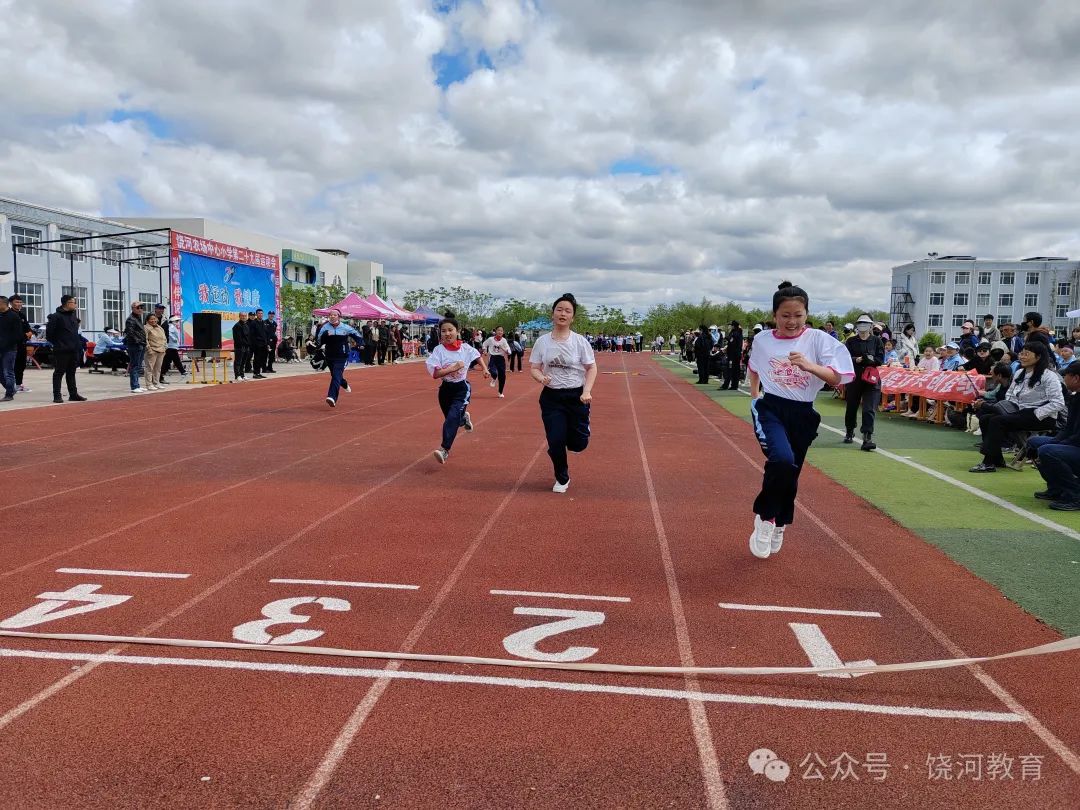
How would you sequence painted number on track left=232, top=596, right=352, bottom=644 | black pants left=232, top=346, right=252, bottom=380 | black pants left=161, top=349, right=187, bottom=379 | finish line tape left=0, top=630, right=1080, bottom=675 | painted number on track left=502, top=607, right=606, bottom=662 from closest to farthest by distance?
1. finish line tape left=0, top=630, right=1080, bottom=675
2. painted number on track left=502, top=607, right=606, bottom=662
3. painted number on track left=232, top=596, right=352, bottom=644
4. black pants left=161, top=349, right=187, bottom=379
5. black pants left=232, top=346, right=252, bottom=380

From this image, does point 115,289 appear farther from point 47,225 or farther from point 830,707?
point 830,707

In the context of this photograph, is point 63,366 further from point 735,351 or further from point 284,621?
point 735,351

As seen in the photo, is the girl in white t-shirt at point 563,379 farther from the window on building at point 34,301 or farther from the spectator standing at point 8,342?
the window on building at point 34,301

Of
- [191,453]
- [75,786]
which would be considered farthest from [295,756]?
[191,453]

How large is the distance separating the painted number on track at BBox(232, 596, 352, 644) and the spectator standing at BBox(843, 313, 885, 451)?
8538 millimetres

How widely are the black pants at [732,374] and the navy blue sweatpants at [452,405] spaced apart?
1386cm

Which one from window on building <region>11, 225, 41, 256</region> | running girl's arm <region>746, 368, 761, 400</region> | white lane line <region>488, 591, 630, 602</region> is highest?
window on building <region>11, 225, 41, 256</region>

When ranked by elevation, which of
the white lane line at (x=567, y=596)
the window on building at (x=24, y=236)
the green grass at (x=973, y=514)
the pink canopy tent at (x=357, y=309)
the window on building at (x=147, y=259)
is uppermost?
the window on building at (x=24, y=236)

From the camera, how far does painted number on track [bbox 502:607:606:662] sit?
382 cm

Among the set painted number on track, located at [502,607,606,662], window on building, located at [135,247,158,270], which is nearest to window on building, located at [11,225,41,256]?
window on building, located at [135,247,158,270]

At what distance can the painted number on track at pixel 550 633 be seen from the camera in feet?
12.5

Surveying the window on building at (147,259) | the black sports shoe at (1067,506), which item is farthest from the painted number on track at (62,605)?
the window on building at (147,259)

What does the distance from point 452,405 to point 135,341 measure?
1178 centimetres

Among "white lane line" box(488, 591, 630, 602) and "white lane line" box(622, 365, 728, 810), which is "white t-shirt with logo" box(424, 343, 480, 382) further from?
"white lane line" box(488, 591, 630, 602)
